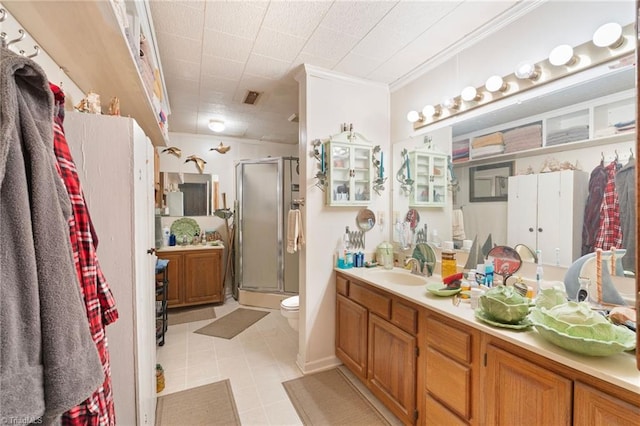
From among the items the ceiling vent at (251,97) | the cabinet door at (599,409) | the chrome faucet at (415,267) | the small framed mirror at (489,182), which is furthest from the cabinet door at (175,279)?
the cabinet door at (599,409)

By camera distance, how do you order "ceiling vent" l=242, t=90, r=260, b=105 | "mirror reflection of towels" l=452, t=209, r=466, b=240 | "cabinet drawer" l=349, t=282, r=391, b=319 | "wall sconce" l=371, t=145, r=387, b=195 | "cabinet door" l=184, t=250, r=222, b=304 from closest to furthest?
1. "cabinet drawer" l=349, t=282, r=391, b=319
2. "mirror reflection of towels" l=452, t=209, r=466, b=240
3. "wall sconce" l=371, t=145, r=387, b=195
4. "ceiling vent" l=242, t=90, r=260, b=105
5. "cabinet door" l=184, t=250, r=222, b=304

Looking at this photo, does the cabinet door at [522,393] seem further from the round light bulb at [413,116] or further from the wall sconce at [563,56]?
the round light bulb at [413,116]

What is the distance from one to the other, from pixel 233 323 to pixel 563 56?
364 centimetres

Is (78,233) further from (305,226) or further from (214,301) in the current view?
(214,301)

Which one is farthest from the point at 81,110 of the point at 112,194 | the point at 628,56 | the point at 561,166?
the point at 628,56

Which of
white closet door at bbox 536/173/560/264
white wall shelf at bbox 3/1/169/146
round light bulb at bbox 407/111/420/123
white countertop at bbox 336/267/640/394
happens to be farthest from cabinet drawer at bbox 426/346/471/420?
white wall shelf at bbox 3/1/169/146

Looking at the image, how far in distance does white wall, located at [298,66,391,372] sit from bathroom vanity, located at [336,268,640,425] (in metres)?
0.23

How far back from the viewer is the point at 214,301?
3889 millimetres

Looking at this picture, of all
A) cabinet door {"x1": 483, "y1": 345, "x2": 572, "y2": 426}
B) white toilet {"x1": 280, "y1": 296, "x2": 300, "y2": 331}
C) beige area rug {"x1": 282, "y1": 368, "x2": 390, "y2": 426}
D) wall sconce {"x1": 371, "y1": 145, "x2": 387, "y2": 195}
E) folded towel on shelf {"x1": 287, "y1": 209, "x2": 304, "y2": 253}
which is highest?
wall sconce {"x1": 371, "y1": 145, "x2": 387, "y2": 195}

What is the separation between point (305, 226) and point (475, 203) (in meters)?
1.28

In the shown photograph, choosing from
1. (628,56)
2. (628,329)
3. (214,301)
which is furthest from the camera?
(214,301)

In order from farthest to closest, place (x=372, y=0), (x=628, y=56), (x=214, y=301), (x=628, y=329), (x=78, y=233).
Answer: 1. (x=214, y=301)
2. (x=372, y=0)
3. (x=628, y=56)
4. (x=628, y=329)
5. (x=78, y=233)

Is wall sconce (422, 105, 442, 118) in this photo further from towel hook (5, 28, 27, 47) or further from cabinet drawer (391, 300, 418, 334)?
towel hook (5, 28, 27, 47)

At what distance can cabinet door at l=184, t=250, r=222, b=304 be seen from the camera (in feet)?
12.1
